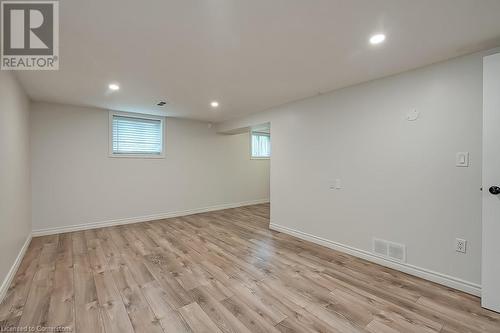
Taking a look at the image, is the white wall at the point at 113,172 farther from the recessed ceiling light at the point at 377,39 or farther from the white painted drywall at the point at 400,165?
the recessed ceiling light at the point at 377,39

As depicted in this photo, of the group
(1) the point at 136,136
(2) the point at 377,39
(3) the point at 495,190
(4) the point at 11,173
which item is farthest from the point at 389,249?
(1) the point at 136,136

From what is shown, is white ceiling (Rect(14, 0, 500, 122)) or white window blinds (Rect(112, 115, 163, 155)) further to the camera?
white window blinds (Rect(112, 115, 163, 155))

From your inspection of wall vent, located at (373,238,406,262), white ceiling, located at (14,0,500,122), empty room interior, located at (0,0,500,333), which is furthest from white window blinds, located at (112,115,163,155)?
wall vent, located at (373,238,406,262)

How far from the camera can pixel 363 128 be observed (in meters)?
2.98

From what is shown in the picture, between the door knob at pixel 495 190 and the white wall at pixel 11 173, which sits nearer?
the door knob at pixel 495 190

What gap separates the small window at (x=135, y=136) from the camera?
4.59 m

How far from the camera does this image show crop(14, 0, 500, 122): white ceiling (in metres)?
1.57

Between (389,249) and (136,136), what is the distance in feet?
16.3

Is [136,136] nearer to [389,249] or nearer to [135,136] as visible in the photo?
[135,136]

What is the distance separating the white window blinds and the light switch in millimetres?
5064

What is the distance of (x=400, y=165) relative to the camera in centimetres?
263
